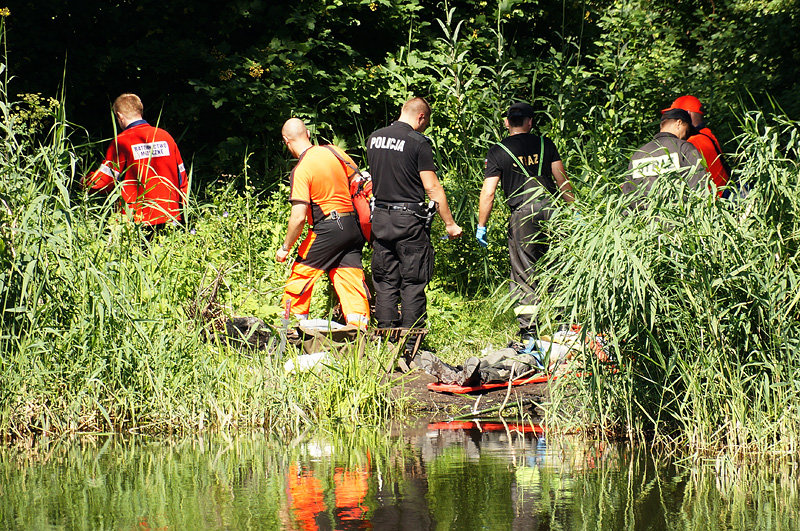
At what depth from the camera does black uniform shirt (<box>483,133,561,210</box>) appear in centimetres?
804

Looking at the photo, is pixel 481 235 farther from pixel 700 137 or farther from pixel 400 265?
pixel 700 137

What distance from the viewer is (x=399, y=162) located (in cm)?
776

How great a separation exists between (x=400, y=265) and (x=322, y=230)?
0.67 meters

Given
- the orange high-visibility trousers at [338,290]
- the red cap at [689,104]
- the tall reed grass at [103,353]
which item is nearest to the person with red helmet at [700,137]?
the red cap at [689,104]

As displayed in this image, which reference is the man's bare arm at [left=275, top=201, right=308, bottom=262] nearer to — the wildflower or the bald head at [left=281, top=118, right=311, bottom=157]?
the bald head at [left=281, top=118, right=311, bottom=157]

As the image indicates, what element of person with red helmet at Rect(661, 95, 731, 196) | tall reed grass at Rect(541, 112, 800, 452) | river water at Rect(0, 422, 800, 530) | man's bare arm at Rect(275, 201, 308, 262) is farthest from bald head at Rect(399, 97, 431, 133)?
river water at Rect(0, 422, 800, 530)

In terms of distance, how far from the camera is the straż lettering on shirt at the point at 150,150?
819cm

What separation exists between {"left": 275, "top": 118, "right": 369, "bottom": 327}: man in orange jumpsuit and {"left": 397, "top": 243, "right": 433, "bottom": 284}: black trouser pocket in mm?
324

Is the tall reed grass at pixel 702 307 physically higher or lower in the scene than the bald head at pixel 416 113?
lower

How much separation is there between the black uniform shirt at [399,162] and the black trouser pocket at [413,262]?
0.34m

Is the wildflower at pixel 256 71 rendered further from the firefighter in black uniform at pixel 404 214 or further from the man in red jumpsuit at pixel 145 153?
the firefighter in black uniform at pixel 404 214

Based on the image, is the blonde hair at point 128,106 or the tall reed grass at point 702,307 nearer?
the tall reed grass at point 702,307

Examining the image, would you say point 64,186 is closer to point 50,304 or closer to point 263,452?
point 50,304

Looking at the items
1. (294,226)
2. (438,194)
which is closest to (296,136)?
(294,226)
